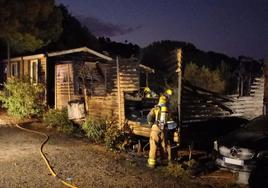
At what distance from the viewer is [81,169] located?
897cm

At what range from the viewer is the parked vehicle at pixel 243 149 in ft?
25.9

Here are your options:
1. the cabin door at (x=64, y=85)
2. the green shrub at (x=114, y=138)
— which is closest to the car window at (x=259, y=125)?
the green shrub at (x=114, y=138)

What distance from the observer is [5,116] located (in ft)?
62.5

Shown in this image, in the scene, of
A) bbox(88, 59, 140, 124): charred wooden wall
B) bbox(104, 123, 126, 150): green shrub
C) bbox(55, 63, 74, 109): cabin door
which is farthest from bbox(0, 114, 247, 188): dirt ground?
bbox(55, 63, 74, 109): cabin door

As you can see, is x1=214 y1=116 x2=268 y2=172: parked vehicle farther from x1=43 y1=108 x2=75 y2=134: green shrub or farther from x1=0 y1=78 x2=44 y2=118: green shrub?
x1=0 y1=78 x2=44 y2=118: green shrub

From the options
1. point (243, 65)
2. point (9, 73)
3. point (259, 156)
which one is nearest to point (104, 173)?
point (259, 156)

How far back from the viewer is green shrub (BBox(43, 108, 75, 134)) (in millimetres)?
14422

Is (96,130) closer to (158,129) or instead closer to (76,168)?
(76,168)

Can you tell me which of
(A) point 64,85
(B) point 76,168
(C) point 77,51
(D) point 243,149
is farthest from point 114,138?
(C) point 77,51

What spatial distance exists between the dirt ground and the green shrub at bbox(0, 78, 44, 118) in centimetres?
593

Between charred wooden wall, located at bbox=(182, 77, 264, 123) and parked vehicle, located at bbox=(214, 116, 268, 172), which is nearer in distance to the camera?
parked vehicle, located at bbox=(214, 116, 268, 172)

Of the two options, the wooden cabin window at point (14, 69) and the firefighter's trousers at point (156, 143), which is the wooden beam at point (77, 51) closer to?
the wooden cabin window at point (14, 69)

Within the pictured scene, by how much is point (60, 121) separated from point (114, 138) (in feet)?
14.7

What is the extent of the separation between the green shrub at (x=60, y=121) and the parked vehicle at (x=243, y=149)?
7.14 meters
